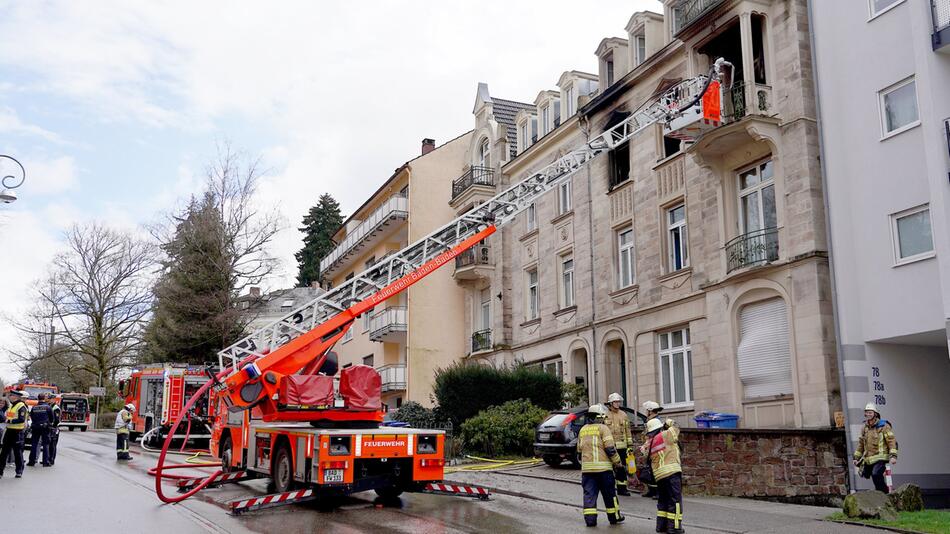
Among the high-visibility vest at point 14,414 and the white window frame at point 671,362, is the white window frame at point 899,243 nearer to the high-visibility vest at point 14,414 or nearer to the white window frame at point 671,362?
the white window frame at point 671,362

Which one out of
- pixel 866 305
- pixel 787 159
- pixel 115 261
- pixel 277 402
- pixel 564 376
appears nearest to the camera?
pixel 277 402

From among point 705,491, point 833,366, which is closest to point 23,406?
point 705,491

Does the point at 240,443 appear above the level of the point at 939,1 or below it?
below

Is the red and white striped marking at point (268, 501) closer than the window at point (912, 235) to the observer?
Yes

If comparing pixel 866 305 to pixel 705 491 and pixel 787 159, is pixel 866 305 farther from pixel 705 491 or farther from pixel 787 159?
pixel 705 491

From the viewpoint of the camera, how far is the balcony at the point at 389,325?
36.6m

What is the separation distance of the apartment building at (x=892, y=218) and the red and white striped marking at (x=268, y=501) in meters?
9.75

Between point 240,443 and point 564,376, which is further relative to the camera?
point 564,376

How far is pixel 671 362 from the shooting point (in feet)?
73.4

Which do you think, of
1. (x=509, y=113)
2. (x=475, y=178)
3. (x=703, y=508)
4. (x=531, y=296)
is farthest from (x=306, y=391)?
(x=509, y=113)

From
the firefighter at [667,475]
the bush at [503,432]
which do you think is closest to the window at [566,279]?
the bush at [503,432]

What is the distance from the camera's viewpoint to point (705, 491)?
14773mm

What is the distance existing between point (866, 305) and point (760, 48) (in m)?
6.97

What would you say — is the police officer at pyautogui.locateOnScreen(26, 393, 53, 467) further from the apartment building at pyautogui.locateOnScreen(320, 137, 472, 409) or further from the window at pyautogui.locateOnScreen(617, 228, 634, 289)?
the apartment building at pyautogui.locateOnScreen(320, 137, 472, 409)
